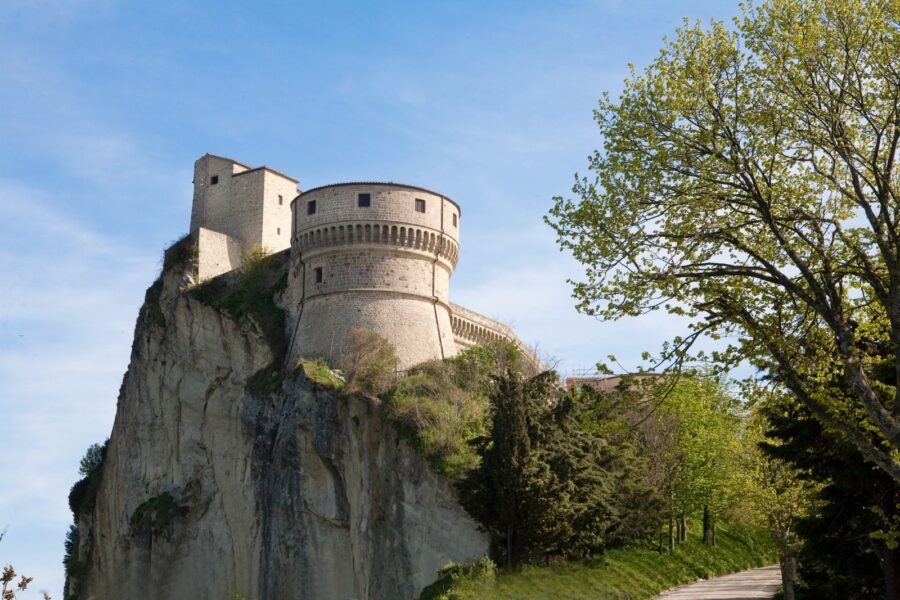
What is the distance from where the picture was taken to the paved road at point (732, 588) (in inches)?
1351

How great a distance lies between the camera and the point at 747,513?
133ft

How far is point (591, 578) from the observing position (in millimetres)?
32469

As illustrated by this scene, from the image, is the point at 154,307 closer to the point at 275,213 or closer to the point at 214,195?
the point at 214,195

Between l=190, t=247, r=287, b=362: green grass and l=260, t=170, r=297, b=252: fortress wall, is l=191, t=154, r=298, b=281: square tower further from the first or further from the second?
l=190, t=247, r=287, b=362: green grass

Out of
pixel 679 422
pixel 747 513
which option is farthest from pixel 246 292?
pixel 747 513

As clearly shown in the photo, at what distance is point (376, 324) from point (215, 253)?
47.3ft

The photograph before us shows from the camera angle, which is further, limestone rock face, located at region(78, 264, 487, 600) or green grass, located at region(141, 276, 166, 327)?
green grass, located at region(141, 276, 166, 327)

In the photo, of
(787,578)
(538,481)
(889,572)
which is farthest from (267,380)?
(889,572)

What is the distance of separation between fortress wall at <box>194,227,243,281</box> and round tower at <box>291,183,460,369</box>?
29.8 feet

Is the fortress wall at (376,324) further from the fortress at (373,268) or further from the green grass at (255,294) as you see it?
the green grass at (255,294)

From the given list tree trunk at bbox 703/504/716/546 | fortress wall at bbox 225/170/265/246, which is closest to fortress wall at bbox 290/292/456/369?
fortress wall at bbox 225/170/265/246

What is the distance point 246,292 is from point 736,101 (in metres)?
39.8

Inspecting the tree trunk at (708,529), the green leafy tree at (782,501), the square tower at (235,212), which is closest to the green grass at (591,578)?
the tree trunk at (708,529)

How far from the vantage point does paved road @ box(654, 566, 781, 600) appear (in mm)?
34312
